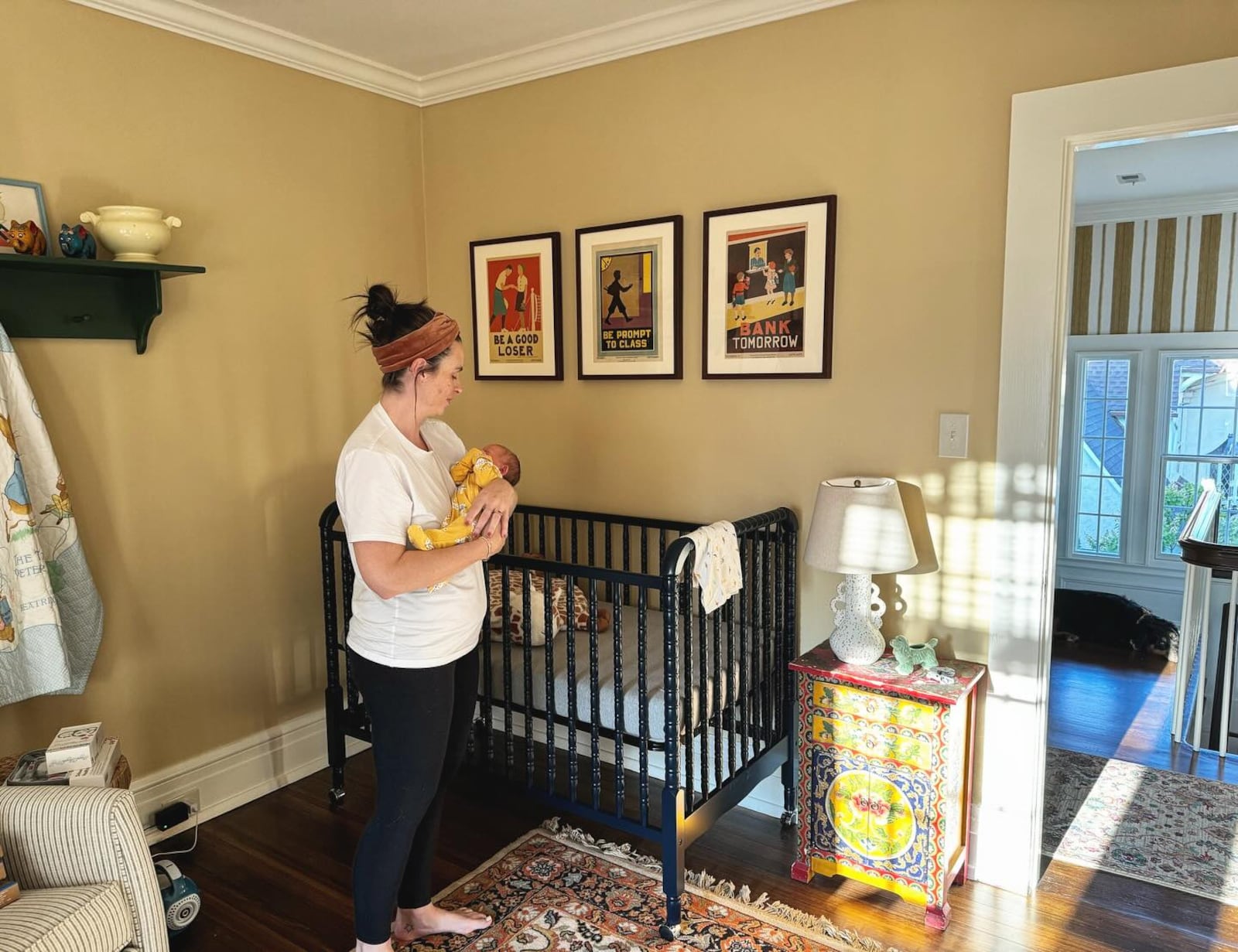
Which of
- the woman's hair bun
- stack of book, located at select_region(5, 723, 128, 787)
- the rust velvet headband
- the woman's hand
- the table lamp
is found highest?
the woman's hair bun

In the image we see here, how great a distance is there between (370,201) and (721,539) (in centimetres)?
186

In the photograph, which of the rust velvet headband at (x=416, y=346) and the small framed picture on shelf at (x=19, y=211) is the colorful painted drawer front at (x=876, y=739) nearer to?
the rust velvet headband at (x=416, y=346)

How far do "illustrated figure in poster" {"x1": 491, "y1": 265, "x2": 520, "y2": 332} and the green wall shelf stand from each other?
105 cm

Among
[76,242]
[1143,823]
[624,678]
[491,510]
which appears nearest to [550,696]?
[624,678]

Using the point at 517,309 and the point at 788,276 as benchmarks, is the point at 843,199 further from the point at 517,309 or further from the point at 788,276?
the point at 517,309

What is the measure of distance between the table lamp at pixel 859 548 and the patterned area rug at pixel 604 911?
0.67m

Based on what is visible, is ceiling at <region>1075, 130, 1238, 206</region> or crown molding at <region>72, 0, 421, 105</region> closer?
crown molding at <region>72, 0, 421, 105</region>

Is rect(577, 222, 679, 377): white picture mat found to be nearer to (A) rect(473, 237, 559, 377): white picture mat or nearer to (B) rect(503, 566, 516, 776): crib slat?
(A) rect(473, 237, 559, 377): white picture mat

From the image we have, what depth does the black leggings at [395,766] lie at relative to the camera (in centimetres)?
183

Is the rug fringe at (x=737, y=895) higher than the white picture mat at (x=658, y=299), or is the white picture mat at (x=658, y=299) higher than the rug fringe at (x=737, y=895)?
the white picture mat at (x=658, y=299)

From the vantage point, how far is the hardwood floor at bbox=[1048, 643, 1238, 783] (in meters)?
3.19

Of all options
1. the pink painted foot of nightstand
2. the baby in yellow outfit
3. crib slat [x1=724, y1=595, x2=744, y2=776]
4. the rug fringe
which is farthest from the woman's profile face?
the pink painted foot of nightstand

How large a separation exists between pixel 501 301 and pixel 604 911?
6.57 ft

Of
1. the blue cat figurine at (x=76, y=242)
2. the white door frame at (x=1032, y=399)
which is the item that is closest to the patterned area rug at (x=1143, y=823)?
the white door frame at (x=1032, y=399)
